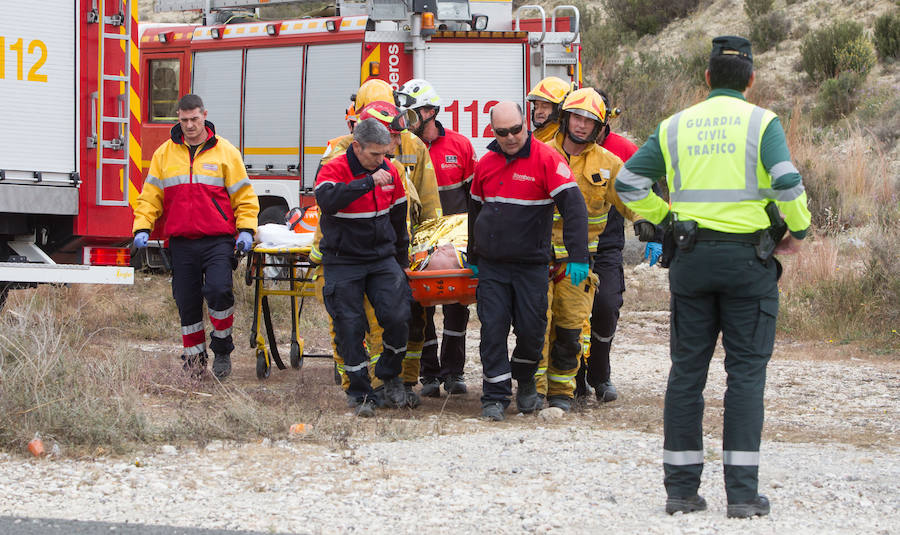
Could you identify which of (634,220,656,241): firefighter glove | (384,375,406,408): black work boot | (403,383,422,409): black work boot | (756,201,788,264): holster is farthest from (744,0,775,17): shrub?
(756,201,788,264): holster

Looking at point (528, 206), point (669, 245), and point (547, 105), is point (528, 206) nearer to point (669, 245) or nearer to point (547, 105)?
point (547, 105)

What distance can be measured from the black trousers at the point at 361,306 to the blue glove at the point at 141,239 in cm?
132

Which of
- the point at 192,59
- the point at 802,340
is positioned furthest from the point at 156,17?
the point at 802,340

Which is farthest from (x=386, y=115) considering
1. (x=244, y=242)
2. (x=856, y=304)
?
(x=856, y=304)

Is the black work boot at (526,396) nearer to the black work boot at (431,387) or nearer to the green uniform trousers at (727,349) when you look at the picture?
the black work boot at (431,387)

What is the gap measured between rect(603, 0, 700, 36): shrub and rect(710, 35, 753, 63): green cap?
27626 mm

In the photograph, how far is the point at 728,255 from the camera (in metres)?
4.64

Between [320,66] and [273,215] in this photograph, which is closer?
[320,66]

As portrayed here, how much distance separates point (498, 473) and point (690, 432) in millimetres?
973

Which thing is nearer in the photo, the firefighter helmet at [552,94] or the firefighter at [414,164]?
the firefighter at [414,164]

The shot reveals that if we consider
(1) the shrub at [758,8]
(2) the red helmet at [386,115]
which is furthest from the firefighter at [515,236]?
(1) the shrub at [758,8]

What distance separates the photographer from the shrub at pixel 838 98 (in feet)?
73.9

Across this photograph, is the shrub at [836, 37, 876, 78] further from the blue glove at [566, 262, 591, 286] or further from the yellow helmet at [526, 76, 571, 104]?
the blue glove at [566, 262, 591, 286]

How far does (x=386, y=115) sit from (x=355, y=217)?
2.12 feet
